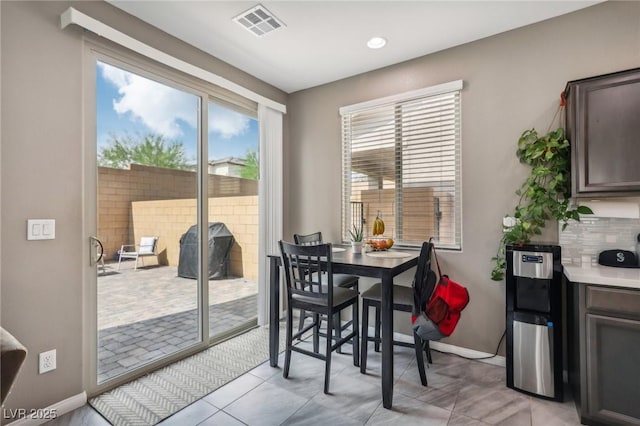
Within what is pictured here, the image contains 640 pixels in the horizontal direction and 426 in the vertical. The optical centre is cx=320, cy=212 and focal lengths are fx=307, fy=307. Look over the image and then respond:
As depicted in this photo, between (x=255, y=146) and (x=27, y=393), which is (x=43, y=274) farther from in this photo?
(x=255, y=146)

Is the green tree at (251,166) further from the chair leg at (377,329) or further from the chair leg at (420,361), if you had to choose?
the chair leg at (420,361)

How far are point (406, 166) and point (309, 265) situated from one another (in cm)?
149

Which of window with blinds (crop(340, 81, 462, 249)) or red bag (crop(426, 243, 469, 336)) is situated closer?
red bag (crop(426, 243, 469, 336))

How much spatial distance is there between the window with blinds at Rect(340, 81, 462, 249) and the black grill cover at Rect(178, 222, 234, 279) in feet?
4.16

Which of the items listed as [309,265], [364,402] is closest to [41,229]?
[309,265]

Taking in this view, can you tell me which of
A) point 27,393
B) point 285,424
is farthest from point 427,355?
point 27,393

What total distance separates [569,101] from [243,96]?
108 inches

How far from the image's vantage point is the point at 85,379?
2047 millimetres

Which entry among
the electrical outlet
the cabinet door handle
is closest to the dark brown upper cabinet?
the cabinet door handle

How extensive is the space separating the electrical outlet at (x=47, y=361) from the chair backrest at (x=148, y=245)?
818 millimetres

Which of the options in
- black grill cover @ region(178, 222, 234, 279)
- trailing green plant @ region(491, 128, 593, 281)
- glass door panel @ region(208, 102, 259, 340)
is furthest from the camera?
glass door panel @ region(208, 102, 259, 340)

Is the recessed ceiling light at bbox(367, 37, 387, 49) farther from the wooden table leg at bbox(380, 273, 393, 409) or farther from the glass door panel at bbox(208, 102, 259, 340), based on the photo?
the wooden table leg at bbox(380, 273, 393, 409)

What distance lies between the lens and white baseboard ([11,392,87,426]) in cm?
177

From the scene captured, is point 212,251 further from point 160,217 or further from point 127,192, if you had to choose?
point 127,192
